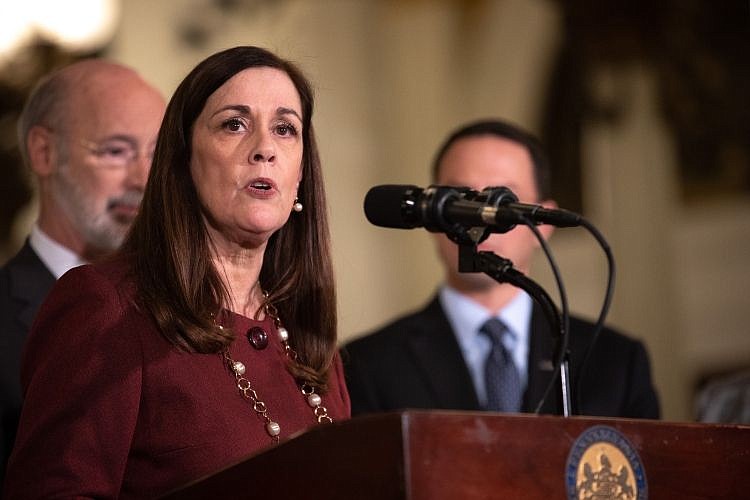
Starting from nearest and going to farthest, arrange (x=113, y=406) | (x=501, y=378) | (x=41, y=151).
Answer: (x=113, y=406) → (x=41, y=151) → (x=501, y=378)

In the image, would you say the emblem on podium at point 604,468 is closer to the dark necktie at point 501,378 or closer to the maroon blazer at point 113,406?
the maroon blazer at point 113,406

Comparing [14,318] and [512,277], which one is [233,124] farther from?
[14,318]

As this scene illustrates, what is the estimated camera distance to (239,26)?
748 cm

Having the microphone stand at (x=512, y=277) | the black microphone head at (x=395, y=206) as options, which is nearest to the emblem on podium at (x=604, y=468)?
the microphone stand at (x=512, y=277)

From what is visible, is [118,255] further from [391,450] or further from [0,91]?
[0,91]

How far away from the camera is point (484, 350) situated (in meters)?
3.95

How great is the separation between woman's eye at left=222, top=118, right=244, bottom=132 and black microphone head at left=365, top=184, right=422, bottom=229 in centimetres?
32

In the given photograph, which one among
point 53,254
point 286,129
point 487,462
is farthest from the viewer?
point 53,254

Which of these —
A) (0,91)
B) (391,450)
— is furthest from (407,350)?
(0,91)

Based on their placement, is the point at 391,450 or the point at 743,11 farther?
the point at 743,11

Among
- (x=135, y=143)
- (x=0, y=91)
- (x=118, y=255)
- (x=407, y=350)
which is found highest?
(x=0, y=91)

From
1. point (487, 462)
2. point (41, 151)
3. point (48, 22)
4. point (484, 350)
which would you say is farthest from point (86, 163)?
point (48, 22)

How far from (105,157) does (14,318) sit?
1.75 feet

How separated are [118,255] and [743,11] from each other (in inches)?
232
